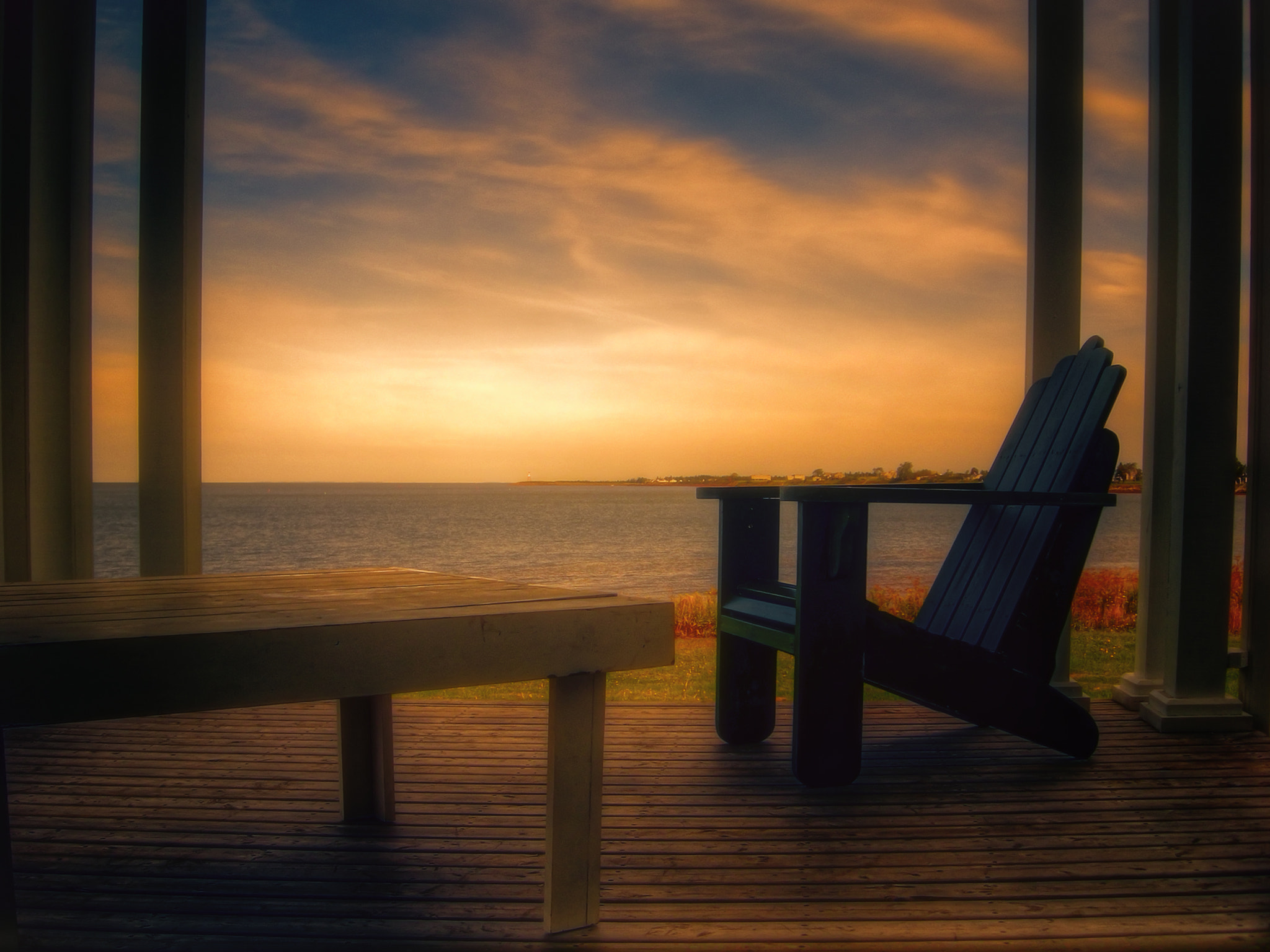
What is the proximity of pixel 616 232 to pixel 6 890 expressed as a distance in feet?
89.9

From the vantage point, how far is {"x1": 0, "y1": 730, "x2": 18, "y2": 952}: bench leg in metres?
0.92

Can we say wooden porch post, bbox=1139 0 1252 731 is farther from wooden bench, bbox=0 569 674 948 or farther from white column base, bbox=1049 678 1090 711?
wooden bench, bbox=0 569 674 948

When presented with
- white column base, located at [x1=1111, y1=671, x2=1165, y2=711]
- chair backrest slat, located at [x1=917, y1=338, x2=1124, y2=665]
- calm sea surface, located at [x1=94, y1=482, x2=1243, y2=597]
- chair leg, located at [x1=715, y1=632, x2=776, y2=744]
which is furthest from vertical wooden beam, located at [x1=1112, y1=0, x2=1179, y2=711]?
calm sea surface, located at [x1=94, y1=482, x2=1243, y2=597]

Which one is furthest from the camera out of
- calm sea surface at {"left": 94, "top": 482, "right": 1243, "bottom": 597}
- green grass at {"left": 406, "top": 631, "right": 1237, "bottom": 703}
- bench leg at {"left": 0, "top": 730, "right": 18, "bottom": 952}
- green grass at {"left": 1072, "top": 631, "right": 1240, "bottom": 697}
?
calm sea surface at {"left": 94, "top": 482, "right": 1243, "bottom": 597}

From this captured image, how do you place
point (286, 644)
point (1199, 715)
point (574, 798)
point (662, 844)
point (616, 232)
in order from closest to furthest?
point (286, 644) < point (574, 798) < point (662, 844) < point (1199, 715) < point (616, 232)

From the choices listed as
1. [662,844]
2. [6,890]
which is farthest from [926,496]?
[6,890]

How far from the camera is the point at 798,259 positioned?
22734mm

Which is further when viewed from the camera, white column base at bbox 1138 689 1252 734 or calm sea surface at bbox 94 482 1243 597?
calm sea surface at bbox 94 482 1243 597

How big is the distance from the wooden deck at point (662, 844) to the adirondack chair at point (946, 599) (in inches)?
7.0

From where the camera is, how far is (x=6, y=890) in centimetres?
96

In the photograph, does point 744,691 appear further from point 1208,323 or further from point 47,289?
point 47,289

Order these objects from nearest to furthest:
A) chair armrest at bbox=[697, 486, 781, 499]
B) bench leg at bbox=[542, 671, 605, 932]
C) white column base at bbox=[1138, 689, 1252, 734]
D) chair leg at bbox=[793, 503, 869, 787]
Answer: bench leg at bbox=[542, 671, 605, 932] < chair leg at bbox=[793, 503, 869, 787] < chair armrest at bbox=[697, 486, 781, 499] < white column base at bbox=[1138, 689, 1252, 734]

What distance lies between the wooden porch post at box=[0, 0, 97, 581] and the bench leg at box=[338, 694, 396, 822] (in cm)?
155

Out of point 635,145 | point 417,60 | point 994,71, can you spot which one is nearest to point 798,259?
point 635,145
